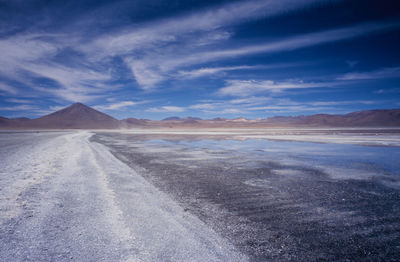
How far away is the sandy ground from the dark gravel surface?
1.70 ft

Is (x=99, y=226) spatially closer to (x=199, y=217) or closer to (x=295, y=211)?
(x=199, y=217)

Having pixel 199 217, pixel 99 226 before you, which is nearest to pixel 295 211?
pixel 199 217

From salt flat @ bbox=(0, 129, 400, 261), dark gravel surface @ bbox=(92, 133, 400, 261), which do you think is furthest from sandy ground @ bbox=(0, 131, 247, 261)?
dark gravel surface @ bbox=(92, 133, 400, 261)

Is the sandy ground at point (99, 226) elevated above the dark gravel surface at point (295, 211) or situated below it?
above

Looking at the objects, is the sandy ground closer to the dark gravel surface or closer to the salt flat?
the salt flat

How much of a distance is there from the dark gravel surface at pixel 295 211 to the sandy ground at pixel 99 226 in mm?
518

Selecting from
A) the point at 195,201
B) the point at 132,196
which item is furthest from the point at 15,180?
the point at 195,201

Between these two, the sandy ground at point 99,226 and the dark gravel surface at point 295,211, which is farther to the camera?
the dark gravel surface at point 295,211

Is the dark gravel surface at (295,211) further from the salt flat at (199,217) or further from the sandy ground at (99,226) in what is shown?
the sandy ground at (99,226)

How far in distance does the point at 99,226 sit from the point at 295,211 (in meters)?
4.15

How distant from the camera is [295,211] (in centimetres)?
477

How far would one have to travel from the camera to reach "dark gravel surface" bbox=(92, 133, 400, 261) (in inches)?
130

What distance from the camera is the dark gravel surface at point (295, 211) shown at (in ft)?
10.8

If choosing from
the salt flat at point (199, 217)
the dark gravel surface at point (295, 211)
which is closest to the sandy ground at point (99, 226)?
the salt flat at point (199, 217)
